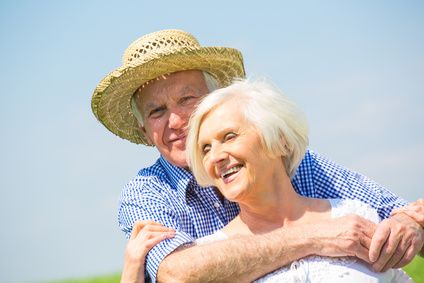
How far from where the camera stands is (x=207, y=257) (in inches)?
140

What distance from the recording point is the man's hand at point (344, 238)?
3602 mm

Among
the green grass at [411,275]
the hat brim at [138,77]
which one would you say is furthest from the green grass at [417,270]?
the hat brim at [138,77]

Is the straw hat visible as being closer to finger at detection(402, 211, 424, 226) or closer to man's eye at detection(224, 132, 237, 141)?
man's eye at detection(224, 132, 237, 141)

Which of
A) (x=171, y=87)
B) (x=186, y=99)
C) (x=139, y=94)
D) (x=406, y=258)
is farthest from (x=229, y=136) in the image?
(x=139, y=94)

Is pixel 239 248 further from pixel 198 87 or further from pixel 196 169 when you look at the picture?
pixel 198 87

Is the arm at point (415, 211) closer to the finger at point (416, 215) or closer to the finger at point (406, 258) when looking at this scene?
the finger at point (416, 215)

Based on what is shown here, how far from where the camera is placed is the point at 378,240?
12.0ft

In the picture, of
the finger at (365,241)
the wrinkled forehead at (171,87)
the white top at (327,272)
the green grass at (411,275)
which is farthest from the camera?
the green grass at (411,275)

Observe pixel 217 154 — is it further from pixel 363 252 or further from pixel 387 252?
pixel 387 252

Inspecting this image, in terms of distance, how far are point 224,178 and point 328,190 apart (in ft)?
3.26

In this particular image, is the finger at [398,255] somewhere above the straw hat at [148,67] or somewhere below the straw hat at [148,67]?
below

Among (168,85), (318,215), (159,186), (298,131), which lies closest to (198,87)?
(168,85)

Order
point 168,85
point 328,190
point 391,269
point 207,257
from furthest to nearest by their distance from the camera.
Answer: point 168,85 → point 328,190 → point 391,269 → point 207,257

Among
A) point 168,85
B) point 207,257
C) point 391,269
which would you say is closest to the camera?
point 207,257
